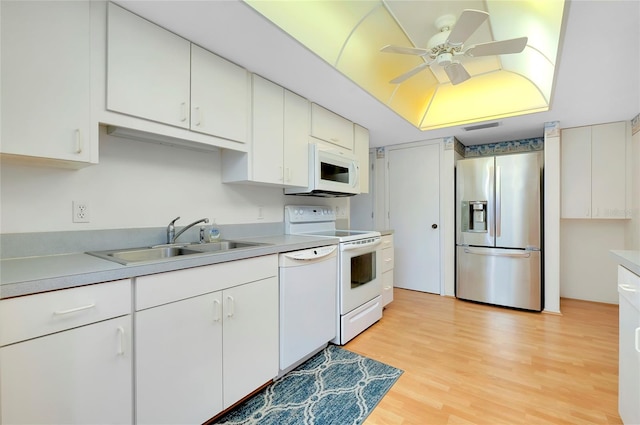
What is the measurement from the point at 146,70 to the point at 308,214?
184cm

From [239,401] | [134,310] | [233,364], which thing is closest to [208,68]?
[134,310]

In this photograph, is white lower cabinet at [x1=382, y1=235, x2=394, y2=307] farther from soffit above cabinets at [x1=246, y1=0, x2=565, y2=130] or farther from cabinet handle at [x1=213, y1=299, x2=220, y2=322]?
cabinet handle at [x1=213, y1=299, x2=220, y2=322]

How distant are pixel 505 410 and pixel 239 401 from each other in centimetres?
156

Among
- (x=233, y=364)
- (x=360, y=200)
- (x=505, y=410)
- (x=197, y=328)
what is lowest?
(x=505, y=410)

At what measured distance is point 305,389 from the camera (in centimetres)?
182

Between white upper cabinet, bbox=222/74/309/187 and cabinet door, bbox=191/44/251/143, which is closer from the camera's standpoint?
cabinet door, bbox=191/44/251/143

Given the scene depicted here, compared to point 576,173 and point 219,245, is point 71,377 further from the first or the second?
point 576,173

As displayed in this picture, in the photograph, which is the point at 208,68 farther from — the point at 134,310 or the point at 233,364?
the point at 233,364

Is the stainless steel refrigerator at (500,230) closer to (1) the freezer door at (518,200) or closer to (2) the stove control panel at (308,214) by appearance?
(1) the freezer door at (518,200)

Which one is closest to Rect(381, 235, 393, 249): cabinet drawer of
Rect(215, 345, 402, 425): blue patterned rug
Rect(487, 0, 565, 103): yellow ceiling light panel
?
Rect(215, 345, 402, 425): blue patterned rug

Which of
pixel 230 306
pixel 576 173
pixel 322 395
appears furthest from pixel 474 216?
pixel 230 306

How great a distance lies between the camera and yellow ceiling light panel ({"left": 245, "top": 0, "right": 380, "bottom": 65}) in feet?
5.17

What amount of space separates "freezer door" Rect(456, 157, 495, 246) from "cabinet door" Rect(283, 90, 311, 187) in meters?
2.26

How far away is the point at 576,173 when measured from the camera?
136 inches
